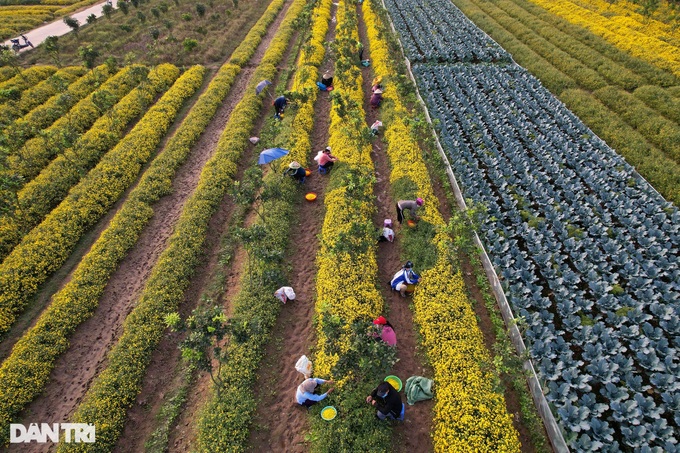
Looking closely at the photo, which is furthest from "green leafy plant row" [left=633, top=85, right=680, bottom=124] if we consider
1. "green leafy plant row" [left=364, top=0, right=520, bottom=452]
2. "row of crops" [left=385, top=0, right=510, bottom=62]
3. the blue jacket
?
the blue jacket

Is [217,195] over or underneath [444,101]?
underneath

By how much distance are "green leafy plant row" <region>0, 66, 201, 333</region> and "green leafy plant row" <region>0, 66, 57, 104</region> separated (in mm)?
10398

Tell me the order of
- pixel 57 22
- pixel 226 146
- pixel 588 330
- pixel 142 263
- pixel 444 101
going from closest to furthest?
pixel 588 330 → pixel 142 263 → pixel 226 146 → pixel 444 101 → pixel 57 22

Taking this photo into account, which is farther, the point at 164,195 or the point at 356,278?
the point at 164,195

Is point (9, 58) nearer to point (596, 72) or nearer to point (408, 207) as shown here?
point (408, 207)

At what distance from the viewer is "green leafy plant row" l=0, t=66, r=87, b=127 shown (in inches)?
894

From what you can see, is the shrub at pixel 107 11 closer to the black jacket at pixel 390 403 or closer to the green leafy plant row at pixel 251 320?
the green leafy plant row at pixel 251 320

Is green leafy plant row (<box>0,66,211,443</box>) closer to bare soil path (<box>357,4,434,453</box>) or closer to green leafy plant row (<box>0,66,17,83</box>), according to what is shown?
bare soil path (<box>357,4,434,453</box>)

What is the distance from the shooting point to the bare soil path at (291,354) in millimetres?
10148

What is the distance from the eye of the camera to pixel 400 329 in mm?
12430

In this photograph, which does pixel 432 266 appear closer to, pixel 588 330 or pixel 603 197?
pixel 588 330

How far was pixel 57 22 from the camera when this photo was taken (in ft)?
133

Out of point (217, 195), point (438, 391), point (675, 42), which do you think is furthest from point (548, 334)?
point (675, 42)

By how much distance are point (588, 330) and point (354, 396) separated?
737cm
